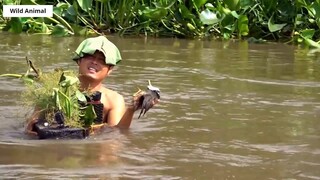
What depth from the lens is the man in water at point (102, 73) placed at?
4.05 m

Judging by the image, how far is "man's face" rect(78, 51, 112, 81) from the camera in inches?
161

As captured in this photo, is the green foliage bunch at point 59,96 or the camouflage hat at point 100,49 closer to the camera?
the green foliage bunch at point 59,96

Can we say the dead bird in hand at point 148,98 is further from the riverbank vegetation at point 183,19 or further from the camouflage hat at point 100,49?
the riverbank vegetation at point 183,19

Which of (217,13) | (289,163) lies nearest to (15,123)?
(289,163)

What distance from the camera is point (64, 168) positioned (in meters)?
3.30

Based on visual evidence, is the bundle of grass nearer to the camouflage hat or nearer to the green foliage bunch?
the green foliage bunch

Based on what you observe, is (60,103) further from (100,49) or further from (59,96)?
(100,49)

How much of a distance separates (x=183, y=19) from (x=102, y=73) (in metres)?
5.38

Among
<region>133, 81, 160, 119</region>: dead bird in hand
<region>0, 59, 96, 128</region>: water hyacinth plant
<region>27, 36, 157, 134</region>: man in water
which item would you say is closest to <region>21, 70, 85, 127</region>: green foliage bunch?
<region>0, 59, 96, 128</region>: water hyacinth plant

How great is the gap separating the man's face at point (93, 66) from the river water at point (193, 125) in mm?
322

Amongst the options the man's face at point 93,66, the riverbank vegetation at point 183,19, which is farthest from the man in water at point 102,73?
the riverbank vegetation at point 183,19

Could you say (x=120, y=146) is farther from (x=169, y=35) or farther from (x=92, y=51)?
(x=169, y=35)

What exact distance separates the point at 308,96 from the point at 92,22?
4908 millimetres

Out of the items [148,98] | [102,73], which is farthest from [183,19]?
[148,98]
